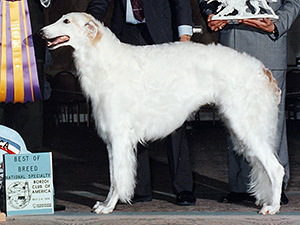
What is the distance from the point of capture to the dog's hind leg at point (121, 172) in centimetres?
324

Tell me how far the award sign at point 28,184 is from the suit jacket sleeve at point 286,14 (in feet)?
4.93

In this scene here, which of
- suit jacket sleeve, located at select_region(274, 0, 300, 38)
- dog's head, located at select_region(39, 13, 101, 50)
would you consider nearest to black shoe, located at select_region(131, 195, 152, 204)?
dog's head, located at select_region(39, 13, 101, 50)

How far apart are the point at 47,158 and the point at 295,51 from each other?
9938mm

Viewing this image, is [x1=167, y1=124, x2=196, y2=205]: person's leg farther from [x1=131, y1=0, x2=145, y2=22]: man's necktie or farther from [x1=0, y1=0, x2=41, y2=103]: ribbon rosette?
[x1=0, y1=0, x2=41, y2=103]: ribbon rosette

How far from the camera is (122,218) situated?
10.4ft

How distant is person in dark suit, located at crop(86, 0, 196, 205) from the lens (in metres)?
3.53

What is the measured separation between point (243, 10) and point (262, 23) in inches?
5.2

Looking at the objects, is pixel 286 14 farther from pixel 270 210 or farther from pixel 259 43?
pixel 270 210

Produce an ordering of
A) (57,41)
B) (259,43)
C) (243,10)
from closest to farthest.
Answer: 1. (57,41)
2. (243,10)
3. (259,43)

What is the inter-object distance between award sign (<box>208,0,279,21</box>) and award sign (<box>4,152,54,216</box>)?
1269 mm

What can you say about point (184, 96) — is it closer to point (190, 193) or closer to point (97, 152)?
Answer: point (190, 193)

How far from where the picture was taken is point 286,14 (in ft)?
11.4

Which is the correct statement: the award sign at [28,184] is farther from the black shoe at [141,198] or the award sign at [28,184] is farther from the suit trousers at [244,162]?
the suit trousers at [244,162]

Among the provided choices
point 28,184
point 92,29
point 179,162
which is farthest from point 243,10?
point 28,184
